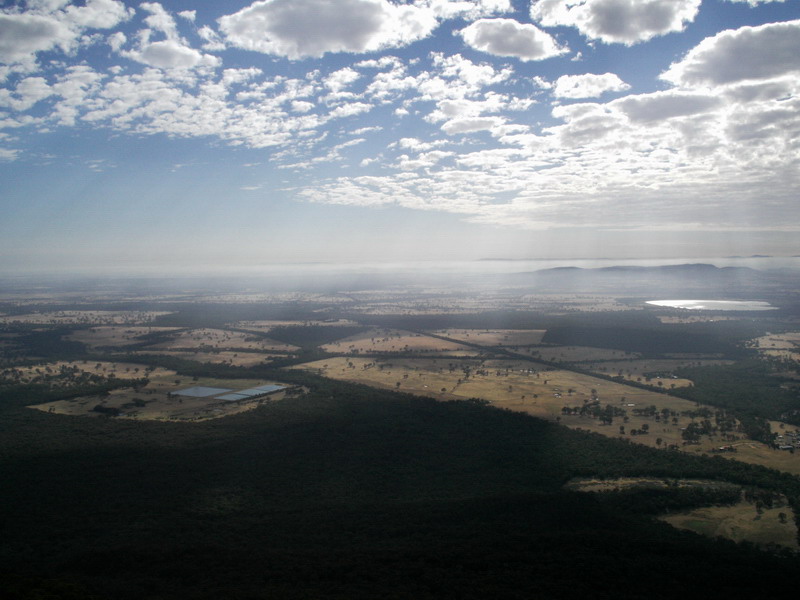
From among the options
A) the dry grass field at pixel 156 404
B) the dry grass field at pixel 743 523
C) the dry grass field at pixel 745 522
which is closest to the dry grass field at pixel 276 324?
the dry grass field at pixel 156 404

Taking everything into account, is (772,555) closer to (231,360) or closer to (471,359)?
(471,359)

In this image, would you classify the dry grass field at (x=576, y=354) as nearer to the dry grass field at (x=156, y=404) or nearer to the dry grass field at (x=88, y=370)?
the dry grass field at (x=156, y=404)

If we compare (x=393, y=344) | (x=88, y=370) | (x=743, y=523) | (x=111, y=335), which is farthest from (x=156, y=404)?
(x=111, y=335)

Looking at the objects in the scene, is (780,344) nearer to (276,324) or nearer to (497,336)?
(497,336)

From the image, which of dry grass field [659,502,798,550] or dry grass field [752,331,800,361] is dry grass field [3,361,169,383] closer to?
dry grass field [659,502,798,550]

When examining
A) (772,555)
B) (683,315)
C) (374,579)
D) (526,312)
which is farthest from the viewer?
(526,312)

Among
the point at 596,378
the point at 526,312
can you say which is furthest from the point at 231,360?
the point at 526,312
